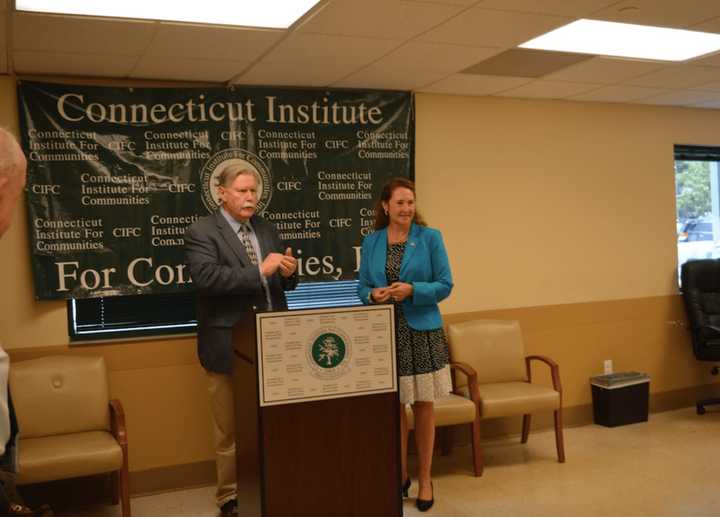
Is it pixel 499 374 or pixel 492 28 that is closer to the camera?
pixel 492 28

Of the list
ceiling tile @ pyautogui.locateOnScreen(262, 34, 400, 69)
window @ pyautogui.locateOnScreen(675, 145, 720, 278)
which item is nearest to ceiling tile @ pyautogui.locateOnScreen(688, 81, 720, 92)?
window @ pyautogui.locateOnScreen(675, 145, 720, 278)

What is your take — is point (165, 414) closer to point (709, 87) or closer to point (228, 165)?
point (228, 165)

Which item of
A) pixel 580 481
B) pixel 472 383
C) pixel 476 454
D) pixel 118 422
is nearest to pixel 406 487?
pixel 476 454

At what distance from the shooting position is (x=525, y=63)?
4.41m

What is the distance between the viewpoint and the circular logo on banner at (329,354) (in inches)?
111

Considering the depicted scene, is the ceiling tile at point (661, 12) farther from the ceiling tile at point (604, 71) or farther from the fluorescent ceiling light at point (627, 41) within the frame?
the ceiling tile at point (604, 71)

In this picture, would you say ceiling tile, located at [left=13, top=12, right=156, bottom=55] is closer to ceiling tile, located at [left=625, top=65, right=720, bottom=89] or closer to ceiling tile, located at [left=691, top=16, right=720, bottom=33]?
ceiling tile, located at [left=691, top=16, right=720, bottom=33]

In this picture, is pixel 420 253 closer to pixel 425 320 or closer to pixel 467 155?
pixel 425 320

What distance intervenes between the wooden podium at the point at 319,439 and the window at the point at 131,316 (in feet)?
4.96

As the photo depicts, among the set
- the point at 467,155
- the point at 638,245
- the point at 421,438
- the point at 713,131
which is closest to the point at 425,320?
the point at 421,438

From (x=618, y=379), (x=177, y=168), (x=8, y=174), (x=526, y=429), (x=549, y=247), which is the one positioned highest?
(x=177, y=168)

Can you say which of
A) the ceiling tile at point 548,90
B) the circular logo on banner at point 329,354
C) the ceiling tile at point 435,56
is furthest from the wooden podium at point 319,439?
the ceiling tile at point 548,90

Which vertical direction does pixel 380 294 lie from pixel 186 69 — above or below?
below

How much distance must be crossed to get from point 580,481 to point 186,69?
3.18 m
